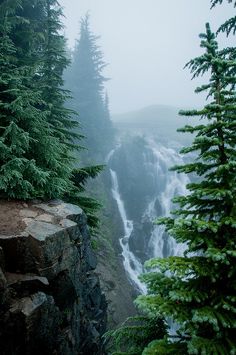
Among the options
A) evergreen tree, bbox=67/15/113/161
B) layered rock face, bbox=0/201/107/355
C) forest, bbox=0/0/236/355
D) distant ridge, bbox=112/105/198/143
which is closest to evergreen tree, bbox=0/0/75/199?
forest, bbox=0/0/236/355

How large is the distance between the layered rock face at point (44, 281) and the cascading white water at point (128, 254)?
17275 millimetres

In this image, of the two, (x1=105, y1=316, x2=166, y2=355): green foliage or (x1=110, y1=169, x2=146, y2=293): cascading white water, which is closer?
(x1=105, y1=316, x2=166, y2=355): green foliage

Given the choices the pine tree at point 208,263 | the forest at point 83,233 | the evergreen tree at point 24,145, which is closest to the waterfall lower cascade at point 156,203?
the forest at point 83,233

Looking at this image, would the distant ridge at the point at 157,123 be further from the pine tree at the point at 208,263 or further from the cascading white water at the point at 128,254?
the pine tree at the point at 208,263

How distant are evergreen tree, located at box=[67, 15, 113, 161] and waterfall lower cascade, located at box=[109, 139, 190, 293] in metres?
6.22

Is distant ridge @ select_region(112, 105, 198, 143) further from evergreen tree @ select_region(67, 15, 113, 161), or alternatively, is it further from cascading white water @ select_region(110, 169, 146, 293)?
cascading white water @ select_region(110, 169, 146, 293)

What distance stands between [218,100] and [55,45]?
508 inches

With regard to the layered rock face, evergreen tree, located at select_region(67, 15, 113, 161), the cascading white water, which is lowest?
the cascading white water

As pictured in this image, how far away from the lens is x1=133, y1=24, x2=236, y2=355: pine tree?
3660 mm

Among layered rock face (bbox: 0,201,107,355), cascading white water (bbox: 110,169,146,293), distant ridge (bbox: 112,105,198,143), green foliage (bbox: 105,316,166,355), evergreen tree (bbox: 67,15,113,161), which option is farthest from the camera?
distant ridge (bbox: 112,105,198,143)

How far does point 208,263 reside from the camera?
4070mm

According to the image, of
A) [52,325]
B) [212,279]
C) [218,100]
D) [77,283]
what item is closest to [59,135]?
[77,283]

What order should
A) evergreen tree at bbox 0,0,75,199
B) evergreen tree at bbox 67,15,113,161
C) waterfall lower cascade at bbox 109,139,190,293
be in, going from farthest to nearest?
evergreen tree at bbox 67,15,113,161 → waterfall lower cascade at bbox 109,139,190,293 → evergreen tree at bbox 0,0,75,199

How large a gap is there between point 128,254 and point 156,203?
847cm
